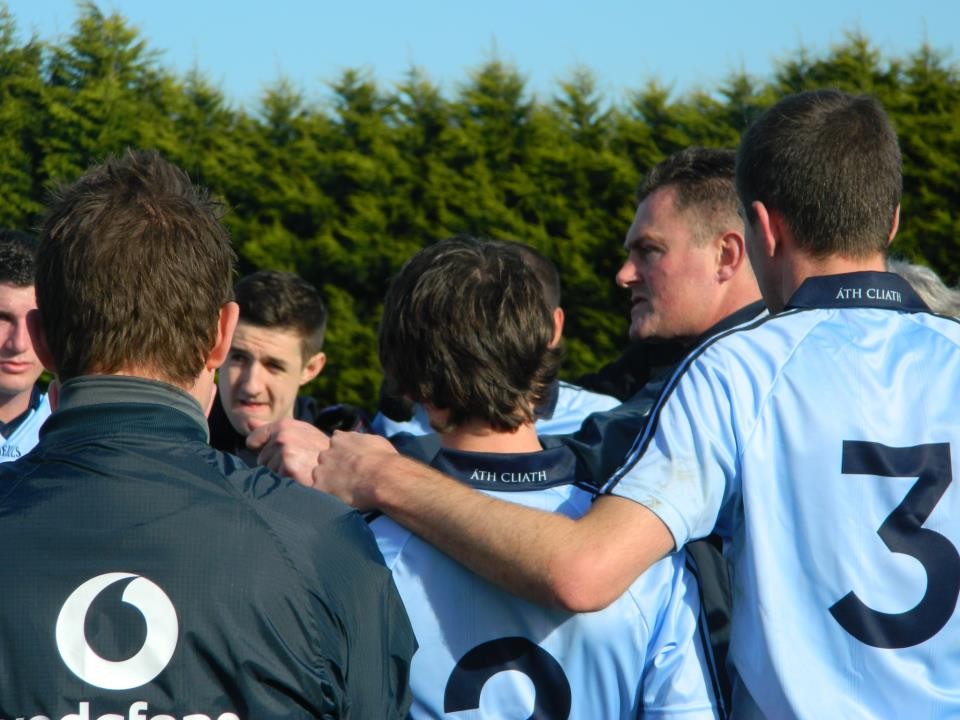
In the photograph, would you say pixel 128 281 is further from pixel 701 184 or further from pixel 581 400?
pixel 581 400

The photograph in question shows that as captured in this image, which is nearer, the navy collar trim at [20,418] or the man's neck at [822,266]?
the man's neck at [822,266]

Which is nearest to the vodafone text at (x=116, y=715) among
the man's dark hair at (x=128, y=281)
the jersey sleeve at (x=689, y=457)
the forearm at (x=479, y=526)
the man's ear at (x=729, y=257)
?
the man's dark hair at (x=128, y=281)

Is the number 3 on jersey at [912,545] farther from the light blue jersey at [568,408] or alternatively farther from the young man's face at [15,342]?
the young man's face at [15,342]

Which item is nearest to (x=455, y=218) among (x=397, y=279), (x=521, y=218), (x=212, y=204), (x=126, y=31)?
(x=521, y=218)

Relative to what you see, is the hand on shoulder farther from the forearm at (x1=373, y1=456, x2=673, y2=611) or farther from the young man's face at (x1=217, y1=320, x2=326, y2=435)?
the young man's face at (x1=217, y1=320, x2=326, y2=435)

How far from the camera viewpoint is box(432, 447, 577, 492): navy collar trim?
8.06ft

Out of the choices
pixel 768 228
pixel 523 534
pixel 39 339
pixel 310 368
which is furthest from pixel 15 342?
pixel 768 228

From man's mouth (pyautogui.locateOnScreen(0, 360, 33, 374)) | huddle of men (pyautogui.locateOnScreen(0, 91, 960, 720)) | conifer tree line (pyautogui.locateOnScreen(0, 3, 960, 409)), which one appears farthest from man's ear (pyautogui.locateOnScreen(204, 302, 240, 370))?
conifer tree line (pyautogui.locateOnScreen(0, 3, 960, 409))

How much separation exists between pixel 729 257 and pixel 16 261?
2865 millimetres

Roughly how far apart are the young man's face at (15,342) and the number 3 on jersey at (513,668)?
301 cm

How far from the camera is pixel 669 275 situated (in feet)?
13.3

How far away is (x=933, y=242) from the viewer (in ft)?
29.1

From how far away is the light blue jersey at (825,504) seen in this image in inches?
88.0

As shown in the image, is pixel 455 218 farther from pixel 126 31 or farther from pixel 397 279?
pixel 397 279
